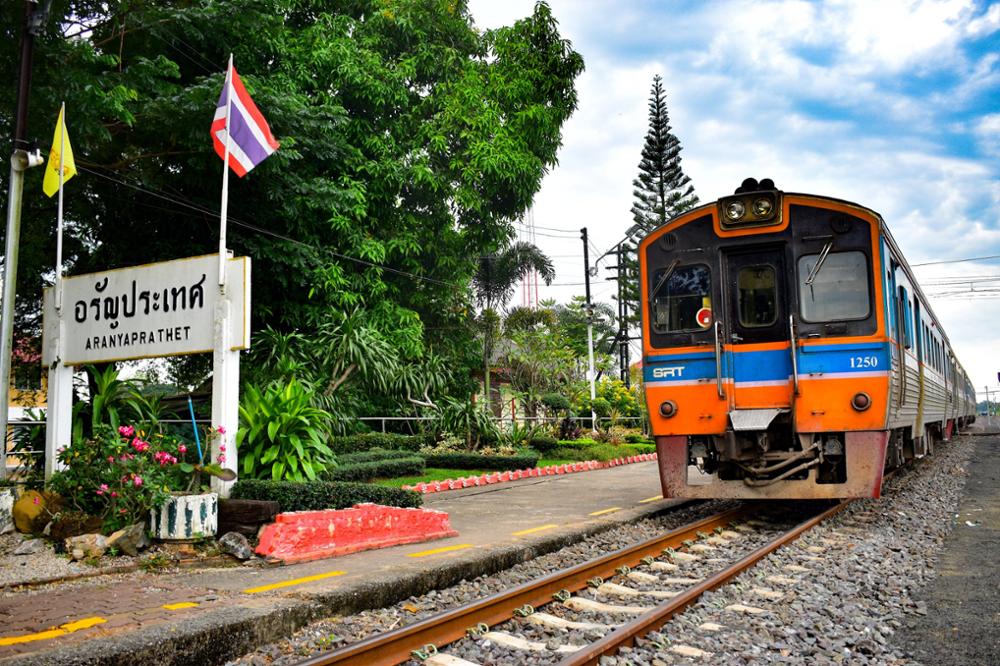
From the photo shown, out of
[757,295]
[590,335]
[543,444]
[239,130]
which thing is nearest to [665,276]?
[757,295]

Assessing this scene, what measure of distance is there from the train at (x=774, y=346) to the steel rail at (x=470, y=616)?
2.09 m

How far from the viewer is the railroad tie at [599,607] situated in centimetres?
537

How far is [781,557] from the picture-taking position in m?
7.30

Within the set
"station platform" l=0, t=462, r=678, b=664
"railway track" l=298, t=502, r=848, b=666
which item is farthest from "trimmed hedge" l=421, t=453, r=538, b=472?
"railway track" l=298, t=502, r=848, b=666

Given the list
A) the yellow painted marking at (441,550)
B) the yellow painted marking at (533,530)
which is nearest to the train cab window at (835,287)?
the yellow painted marking at (533,530)

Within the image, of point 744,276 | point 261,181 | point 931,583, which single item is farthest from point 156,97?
point 931,583

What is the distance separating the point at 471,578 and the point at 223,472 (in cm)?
272

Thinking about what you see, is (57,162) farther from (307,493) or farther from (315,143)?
(315,143)

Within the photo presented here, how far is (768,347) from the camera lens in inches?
350

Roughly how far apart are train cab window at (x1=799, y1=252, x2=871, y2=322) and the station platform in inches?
126

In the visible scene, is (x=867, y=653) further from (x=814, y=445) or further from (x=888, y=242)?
(x=888, y=242)

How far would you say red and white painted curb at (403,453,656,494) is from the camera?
12.9 meters

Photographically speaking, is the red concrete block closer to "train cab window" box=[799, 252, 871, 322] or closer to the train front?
the train front

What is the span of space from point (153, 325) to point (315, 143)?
1059 cm
